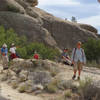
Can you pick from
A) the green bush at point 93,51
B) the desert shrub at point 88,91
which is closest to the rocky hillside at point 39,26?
the green bush at point 93,51

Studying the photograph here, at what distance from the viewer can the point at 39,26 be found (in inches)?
1014

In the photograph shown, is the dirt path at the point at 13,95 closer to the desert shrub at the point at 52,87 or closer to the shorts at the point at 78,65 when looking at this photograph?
the desert shrub at the point at 52,87

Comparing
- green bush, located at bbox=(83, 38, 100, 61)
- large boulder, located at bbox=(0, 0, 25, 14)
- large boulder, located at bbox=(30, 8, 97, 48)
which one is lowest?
green bush, located at bbox=(83, 38, 100, 61)

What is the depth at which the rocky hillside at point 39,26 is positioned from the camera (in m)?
24.8

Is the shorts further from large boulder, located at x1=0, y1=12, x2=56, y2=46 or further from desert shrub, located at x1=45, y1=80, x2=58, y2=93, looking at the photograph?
large boulder, located at x1=0, y1=12, x2=56, y2=46

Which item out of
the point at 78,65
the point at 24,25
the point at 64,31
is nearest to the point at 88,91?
the point at 78,65

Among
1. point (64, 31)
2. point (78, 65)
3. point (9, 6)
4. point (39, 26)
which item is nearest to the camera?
point (78, 65)

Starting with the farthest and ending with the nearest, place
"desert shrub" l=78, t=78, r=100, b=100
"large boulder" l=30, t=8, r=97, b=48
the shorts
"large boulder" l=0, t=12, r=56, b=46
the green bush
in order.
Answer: "large boulder" l=30, t=8, r=97, b=48
the green bush
"large boulder" l=0, t=12, r=56, b=46
the shorts
"desert shrub" l=78, t=78, r=100, b=100

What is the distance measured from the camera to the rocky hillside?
24844 mm

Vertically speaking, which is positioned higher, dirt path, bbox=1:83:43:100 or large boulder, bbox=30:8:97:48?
large boulder, bbox=30:8:97:48

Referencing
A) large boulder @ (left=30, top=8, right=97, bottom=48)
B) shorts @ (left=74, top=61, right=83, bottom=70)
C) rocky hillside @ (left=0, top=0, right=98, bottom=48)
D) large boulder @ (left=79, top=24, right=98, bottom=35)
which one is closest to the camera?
shorts @ (left=74, top=61, right=83, bottom=70)

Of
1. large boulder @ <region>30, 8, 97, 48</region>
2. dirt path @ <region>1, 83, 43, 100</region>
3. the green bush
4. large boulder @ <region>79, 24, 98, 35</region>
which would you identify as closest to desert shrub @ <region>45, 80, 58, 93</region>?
dirt path @ <region>1, 83, 43, 100</region>

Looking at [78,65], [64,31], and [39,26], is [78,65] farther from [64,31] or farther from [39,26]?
[64,31]

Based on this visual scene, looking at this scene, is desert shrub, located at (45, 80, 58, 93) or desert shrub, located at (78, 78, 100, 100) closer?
desert shrub, located at (78, 78, 100, 100)
